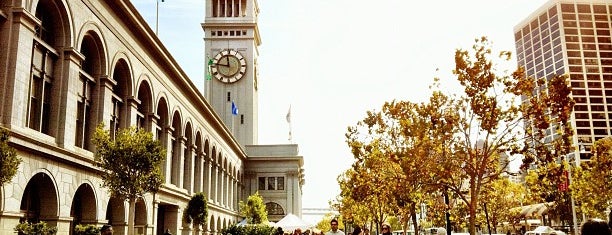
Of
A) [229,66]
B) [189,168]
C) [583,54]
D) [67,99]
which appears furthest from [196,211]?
[583,54]

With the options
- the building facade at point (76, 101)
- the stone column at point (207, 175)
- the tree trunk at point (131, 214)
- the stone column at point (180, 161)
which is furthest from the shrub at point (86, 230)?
the stone column at point (207, 175)

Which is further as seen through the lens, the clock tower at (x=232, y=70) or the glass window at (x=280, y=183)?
the glass window at (x=280, y=183)

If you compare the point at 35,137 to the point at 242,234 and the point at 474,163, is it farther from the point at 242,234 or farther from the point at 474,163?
the point at 242,234

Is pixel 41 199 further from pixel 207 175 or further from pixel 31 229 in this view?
pixel 207 175

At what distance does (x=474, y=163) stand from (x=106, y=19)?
1567cm

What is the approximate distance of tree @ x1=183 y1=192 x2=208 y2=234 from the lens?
37250mm

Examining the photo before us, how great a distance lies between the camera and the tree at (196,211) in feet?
122

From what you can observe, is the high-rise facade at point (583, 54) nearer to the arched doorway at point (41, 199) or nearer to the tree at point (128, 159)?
the tree at point (128, 159)

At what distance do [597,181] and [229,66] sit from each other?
4913 cm

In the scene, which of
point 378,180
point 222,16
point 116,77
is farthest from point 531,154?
point 222,16

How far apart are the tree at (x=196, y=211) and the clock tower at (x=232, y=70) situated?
37.9m

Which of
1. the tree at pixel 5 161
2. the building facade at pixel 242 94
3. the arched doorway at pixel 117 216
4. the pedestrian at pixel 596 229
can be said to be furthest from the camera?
the building facade at pixel 242 94

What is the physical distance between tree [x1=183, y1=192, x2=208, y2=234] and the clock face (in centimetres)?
3944

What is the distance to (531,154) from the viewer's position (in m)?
19.8
